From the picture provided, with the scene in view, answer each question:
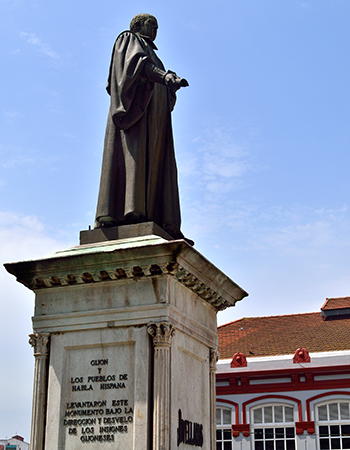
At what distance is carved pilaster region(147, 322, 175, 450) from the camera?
758 cm

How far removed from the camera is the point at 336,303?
41625 millimetres

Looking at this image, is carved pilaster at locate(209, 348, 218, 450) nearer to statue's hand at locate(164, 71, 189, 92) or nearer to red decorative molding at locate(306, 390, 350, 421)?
statue's hand at locate(164, 71, 189, 92)

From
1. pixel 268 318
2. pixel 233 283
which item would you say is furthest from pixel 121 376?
pixel 268 318

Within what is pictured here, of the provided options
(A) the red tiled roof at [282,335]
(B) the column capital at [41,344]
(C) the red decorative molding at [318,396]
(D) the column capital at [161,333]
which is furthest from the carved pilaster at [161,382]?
(A) the red tiled roof at [282,335]

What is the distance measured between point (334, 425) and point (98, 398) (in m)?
29.5

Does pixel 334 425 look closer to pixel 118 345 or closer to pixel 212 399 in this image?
pixel 212 399

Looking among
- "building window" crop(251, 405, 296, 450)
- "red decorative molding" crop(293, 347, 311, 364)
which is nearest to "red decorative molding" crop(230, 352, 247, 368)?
"building window" crop(251, 405, 296, 450)

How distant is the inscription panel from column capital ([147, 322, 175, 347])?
0.32 m

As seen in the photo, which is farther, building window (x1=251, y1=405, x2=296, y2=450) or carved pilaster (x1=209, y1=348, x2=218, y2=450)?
building window (x1=251, y1=405, x2=296, y2=450)

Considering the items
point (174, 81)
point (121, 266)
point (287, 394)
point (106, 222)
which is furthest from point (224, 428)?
point (174, 81)

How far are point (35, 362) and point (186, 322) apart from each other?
1.75 meters

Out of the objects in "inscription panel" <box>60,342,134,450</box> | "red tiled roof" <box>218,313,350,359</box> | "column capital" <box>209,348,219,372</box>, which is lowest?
"inscription panel" <box>60,342,134,450</box>

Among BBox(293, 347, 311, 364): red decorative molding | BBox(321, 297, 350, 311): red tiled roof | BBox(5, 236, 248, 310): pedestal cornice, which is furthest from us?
BBox(321, 297, 350, 311): red tiled roof

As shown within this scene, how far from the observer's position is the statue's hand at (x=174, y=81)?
29.0 ft
